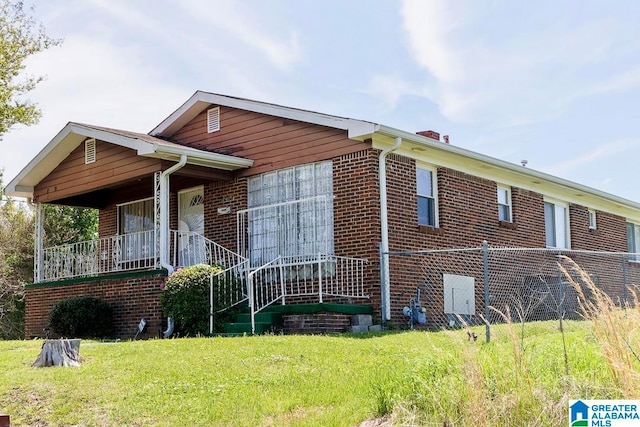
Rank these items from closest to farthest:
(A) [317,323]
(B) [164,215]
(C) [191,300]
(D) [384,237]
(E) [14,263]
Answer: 1. (A) [317,323]
2. (C) [191,300]
3. (D) [384,237]
4. (B) [164,215]
5. (E) [14,263]

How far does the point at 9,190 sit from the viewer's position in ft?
64.9

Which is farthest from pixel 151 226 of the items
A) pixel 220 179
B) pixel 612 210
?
pixel 612 210

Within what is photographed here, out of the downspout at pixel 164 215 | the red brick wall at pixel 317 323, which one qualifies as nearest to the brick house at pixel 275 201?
the downspout at pixel 164 215

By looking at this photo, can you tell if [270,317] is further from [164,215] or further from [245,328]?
[164,215]

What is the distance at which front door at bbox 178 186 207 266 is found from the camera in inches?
665

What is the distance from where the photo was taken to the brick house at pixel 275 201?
14.7 metres

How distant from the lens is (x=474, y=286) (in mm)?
16688

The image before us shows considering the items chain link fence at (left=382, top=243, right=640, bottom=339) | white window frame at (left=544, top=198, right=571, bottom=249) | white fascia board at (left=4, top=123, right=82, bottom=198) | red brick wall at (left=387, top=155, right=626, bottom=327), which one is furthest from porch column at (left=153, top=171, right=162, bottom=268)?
white window frame at (left=544, top=198, right=571, bottom=249)

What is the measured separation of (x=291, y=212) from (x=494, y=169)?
466 cm

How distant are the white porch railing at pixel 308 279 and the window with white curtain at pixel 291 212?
355 millimetres

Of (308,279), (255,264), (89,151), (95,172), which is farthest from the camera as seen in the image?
(89,151)


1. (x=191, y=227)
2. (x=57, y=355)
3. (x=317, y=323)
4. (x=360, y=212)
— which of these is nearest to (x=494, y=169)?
(x=360, y=212)

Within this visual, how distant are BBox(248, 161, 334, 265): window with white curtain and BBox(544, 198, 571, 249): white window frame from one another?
22.2 feet

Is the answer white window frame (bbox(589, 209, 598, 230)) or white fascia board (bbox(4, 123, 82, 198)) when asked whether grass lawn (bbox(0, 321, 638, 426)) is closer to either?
white fascia board (bbox(4, 123, 82, 198))
